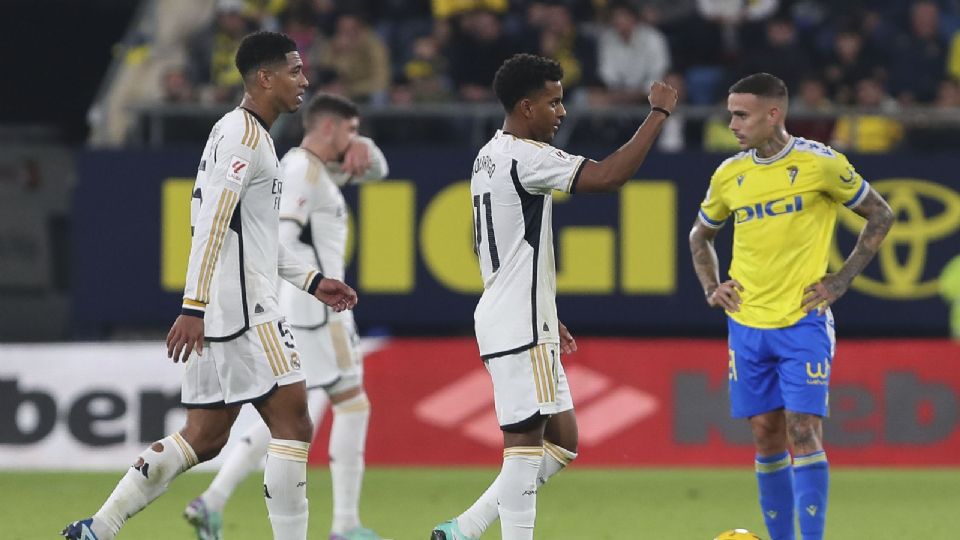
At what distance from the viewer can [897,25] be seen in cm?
1565

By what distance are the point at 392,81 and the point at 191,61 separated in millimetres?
1897

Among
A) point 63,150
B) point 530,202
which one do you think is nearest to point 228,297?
point 530,202

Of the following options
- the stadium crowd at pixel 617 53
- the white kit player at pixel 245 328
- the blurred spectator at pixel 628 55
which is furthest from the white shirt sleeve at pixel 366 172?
the blurred spectator at pixel 628 55

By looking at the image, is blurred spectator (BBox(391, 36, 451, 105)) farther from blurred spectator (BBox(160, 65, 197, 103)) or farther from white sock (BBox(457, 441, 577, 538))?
white sock (BBox(457, 441, 577, 538))

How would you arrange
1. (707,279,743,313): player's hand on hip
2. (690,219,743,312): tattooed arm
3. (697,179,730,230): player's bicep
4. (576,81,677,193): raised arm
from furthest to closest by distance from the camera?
(690,219,743,312): tattooed arm → (697,179,730,230): player's bicep → (707,279,743,313): player's hand on hip → (576,81,677,193): raised arm

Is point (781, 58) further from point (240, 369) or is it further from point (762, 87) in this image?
point (240, 369)

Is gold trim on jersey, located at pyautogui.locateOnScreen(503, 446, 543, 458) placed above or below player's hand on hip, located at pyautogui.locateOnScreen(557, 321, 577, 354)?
below

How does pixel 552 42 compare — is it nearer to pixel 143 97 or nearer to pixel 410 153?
pixel 410 153

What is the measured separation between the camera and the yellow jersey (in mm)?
7750

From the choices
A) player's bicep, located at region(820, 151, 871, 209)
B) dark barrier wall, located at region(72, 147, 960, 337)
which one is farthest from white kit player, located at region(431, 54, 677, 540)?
dark barrier wall, located at region(72, 147, 960, 337)

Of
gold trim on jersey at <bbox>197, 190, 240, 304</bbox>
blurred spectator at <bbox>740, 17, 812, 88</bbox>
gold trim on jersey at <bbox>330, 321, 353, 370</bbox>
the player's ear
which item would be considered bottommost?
gold trim on jersey at <bbox>330, 321, 353, 370</bbox>

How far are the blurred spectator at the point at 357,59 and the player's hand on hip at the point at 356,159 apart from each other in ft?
17.1

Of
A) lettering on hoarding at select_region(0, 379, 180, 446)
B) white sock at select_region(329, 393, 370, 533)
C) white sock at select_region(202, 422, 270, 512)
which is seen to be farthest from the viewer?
lettering on hoarding at select_region(0, 379, 180, 446)

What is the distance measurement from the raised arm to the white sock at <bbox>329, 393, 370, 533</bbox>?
111 inches
